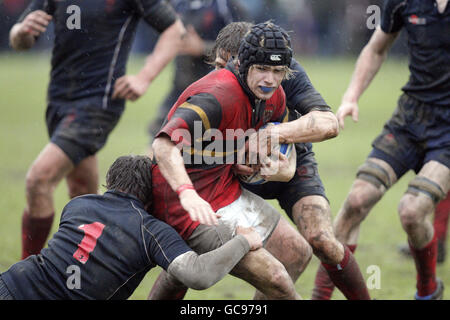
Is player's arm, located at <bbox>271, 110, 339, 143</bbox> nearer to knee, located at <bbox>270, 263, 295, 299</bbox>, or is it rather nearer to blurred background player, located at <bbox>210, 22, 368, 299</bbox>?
blurred background player, located at <bbox>210, 22, 368, 299</bbox>

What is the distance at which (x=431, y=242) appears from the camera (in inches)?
207

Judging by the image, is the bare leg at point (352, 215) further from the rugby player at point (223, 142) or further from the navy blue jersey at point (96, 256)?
the navy blue jersey at point (96, 256)

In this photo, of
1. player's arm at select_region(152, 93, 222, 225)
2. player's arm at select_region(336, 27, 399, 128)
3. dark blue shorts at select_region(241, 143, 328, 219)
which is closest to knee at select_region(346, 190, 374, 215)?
dark blue shorts at select_region(241, 143, 328, 219)

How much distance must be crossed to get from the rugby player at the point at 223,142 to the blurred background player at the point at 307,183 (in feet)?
0.59

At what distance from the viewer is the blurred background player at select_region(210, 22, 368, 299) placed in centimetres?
440

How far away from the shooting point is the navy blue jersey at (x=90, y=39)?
20.2 ft

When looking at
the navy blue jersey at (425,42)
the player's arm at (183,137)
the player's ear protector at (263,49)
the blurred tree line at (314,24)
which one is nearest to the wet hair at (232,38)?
the player's ear protector at (263,49)

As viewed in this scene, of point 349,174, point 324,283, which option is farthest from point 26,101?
point 324,283

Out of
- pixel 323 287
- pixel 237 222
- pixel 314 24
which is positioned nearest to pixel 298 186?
pixel 237 222

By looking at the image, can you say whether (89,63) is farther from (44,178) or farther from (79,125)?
(44,178)

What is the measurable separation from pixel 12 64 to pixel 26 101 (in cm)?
717

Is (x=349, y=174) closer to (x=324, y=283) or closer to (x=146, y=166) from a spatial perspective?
(x=324, y=283)

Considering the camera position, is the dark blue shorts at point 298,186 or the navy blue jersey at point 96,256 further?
the dark blue shorts at point 298,186

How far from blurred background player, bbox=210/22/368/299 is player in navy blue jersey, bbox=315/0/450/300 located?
17.3 inches
